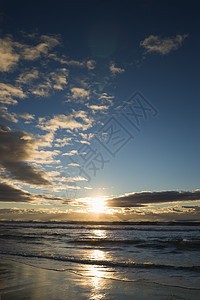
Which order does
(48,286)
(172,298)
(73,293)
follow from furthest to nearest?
(48,286) < (73,293) < (172,298)

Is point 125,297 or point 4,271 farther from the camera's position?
point 4,271

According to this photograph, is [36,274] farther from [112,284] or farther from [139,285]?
[139,285]

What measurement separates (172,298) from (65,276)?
417cm

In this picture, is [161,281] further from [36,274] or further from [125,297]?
[36,274]

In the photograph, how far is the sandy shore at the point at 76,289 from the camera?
5.59 m

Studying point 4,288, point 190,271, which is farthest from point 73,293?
point 190,271

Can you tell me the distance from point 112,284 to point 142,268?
3.88 metres

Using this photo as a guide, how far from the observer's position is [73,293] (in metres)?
5.82

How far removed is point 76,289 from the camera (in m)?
6.21

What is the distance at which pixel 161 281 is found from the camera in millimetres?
7520

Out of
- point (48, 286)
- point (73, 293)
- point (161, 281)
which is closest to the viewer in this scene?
point (73, 293)

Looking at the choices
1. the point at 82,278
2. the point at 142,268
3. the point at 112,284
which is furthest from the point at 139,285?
the point at 142,268

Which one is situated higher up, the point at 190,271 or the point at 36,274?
the point at 36,274

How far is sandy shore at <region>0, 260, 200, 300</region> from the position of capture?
5.59 metres
